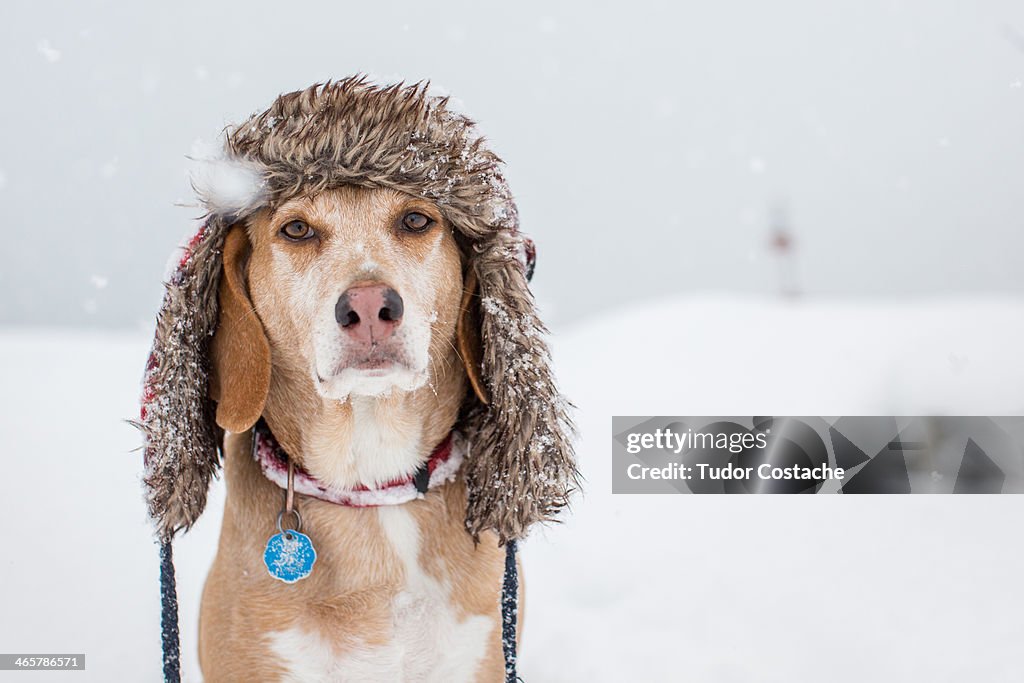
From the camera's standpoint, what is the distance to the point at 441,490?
2.42 metres

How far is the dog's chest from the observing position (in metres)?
2.20

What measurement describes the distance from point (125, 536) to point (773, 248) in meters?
10.3

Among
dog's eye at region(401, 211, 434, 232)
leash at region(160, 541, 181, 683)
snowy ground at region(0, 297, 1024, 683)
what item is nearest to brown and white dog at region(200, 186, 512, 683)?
dog's eye at region(401, 211, 434, 232)

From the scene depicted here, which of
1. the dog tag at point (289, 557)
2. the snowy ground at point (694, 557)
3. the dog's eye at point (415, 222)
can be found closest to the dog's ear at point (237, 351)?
the dog tag at point (289, 557)

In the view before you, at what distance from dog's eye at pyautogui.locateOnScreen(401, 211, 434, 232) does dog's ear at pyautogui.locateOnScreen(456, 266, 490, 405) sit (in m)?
0.20

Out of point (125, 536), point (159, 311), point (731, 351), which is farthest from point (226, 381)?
point (731, 351)

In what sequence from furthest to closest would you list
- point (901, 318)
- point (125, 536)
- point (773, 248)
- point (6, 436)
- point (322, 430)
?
point (773, 248), point (901, 318), point (6, 436), point (125, 536), point (322, 430)

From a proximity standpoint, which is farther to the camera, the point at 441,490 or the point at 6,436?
the point at 6,436

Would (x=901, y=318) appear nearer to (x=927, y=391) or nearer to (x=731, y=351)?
(x=731, y=351)

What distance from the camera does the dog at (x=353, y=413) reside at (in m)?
2.20

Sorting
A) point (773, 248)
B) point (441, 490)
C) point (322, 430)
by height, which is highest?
point (773, 248)

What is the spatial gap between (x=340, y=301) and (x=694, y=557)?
307 centimetres

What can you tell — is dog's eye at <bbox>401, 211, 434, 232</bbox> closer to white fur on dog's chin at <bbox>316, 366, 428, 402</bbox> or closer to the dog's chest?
white fur on dog's chin at <bbox>316, 366, 428, 402</bbox>

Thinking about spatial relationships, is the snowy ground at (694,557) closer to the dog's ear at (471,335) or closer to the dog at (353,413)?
the dog at (353,413)
